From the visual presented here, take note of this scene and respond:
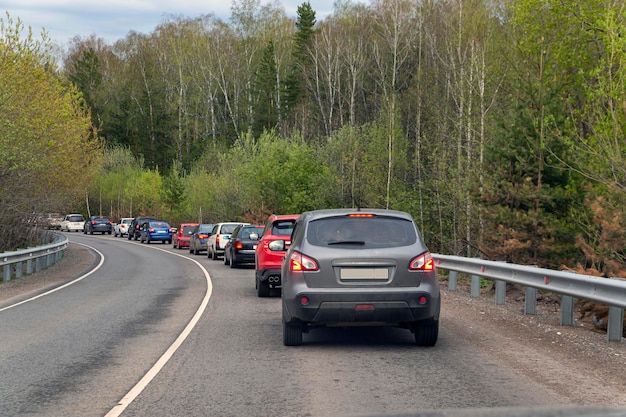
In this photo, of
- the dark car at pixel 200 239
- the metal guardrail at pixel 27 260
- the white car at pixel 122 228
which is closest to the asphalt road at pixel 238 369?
the metal guardrail at pixel 27 260

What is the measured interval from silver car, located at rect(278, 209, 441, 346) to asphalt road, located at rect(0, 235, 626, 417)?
40 centimetres

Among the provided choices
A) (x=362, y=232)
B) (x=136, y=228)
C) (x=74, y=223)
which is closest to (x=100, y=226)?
(x=74, y=223)

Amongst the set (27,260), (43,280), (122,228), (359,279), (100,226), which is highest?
(359,279)

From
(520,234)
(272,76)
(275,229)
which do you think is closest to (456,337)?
(275,229)

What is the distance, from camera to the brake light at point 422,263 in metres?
9.35

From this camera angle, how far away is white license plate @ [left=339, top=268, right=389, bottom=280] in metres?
9.27

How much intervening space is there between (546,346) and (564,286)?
1740mm

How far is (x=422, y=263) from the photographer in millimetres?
9398

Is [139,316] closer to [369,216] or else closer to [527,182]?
[369,216]

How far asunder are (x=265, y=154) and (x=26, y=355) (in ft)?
143

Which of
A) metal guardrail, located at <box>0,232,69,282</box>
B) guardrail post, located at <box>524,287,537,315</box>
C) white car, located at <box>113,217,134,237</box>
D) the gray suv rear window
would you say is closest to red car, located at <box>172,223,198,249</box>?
metal guardrail, located at <box>0,232,69,282</box>

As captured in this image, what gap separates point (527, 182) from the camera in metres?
19.8

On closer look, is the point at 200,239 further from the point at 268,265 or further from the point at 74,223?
the point at 74,223

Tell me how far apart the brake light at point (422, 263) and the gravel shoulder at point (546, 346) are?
115 cm
